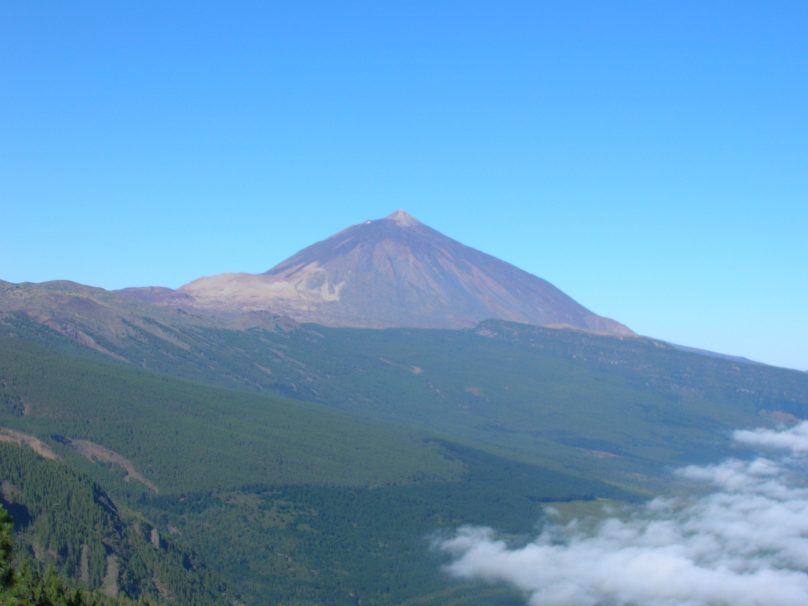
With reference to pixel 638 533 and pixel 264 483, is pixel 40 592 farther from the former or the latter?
pixel 638 533

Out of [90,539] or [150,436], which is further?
[150,436]

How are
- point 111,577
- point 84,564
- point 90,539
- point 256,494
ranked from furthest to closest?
1. point 256,494
2. point 90,539
3. point 111,577
4. point 84,564

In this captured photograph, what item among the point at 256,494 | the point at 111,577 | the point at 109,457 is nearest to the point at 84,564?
the point at 111,577

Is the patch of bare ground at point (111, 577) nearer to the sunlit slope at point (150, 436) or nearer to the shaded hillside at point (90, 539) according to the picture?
the shaded hillside at point (90, 539)

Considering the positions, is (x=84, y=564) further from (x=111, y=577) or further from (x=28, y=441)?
(x=28, y=441)

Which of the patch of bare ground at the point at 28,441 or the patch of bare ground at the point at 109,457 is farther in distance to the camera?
the patch of bare ground at the point at 109,457

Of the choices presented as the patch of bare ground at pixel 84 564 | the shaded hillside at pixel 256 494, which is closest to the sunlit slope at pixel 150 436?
the shaded hillside at pixel 256 494
